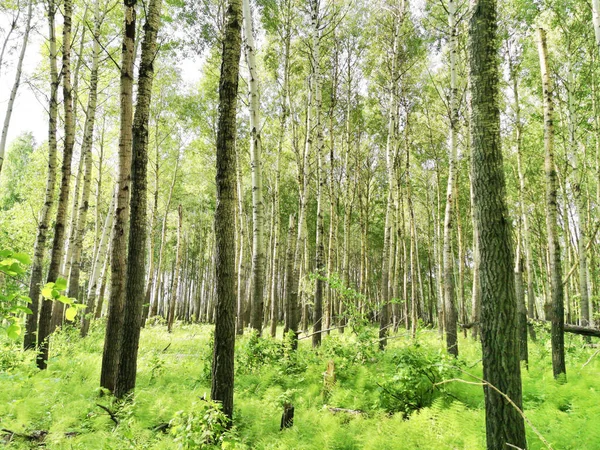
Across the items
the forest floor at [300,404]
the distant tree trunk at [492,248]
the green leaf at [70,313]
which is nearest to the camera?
the green leaf at [70,313]

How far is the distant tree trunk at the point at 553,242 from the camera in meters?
5.78

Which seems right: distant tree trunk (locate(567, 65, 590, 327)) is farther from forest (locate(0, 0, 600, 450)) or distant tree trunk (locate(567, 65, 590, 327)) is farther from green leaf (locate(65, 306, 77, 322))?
green leaf (locate(65, 306, 77, 322))

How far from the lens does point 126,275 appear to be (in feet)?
18.0

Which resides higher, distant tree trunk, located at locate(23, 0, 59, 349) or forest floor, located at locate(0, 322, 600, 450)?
distant tree trunk, located at locate(23, 0, 59, 349)

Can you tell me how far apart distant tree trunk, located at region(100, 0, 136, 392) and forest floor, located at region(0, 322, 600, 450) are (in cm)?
51

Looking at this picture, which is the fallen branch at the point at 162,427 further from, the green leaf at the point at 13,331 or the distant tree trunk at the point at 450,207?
the distant tree trunk at the point at 450,207

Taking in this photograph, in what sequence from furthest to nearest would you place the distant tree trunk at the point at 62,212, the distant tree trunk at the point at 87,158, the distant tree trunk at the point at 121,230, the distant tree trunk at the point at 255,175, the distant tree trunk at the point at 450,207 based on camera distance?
the distant tree trunk at the point at 87,158
the distant tree trunk at the point at 450,207
the distant tree trunk at the point at 255,175
the distant tree trunk at the point at 62,212
the distant tree trunk at the point at 121,230

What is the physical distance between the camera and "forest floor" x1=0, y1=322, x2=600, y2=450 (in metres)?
3.97

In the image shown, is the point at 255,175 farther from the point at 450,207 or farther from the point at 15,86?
the point at 15,86

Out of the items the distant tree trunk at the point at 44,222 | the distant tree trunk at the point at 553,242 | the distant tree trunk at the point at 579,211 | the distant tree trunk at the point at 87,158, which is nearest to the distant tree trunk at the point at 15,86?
the distant tree trunk at the point at 87,158

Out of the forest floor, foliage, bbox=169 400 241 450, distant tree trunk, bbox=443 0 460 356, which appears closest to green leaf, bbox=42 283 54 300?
the forest floor

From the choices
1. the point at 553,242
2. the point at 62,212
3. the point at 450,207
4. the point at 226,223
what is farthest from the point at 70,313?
the point at 450,207

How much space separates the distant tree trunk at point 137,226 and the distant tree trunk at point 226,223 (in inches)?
71.8

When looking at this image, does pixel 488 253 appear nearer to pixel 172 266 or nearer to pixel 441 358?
pixel 441 358
